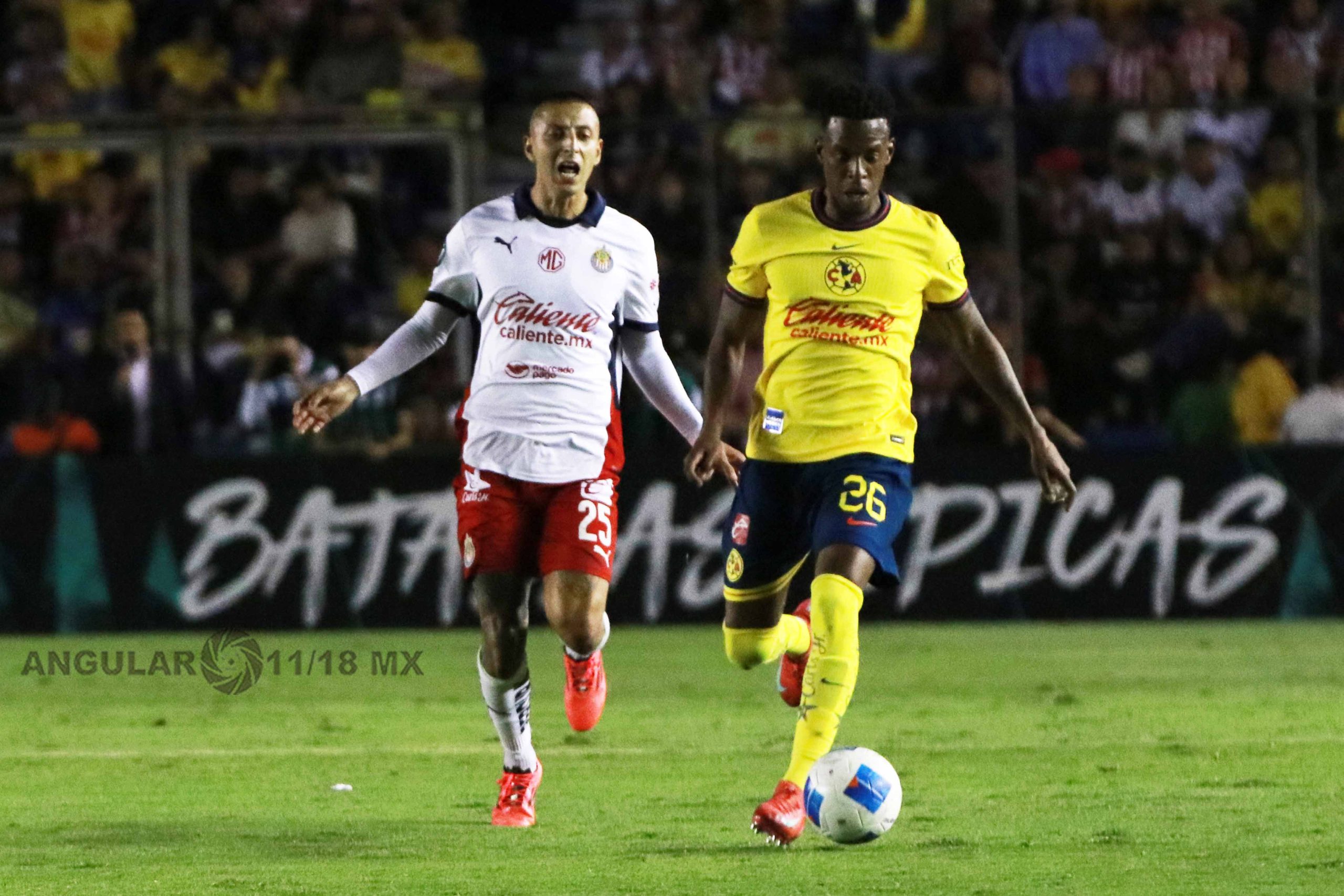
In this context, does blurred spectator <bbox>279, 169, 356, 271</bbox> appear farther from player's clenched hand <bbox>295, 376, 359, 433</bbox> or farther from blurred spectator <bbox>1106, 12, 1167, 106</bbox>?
player's clenched hand <bbox>295, 376, 359, 433</bbox>

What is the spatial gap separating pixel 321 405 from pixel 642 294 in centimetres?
117

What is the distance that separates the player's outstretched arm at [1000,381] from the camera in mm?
7258

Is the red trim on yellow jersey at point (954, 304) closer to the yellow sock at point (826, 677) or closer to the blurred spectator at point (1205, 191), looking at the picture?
the yellow sock at point (826, 677)

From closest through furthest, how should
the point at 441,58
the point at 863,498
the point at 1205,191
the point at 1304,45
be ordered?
the point at 863,498 → the point at 1205,191 → the point at 1304,45 → the point at 441,58

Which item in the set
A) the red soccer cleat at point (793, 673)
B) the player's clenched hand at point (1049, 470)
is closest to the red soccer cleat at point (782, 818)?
the player's clenched hand at point (1049, 470)

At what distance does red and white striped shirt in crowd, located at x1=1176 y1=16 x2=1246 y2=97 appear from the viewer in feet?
57.3

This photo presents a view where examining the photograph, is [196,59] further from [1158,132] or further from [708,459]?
[708,459]

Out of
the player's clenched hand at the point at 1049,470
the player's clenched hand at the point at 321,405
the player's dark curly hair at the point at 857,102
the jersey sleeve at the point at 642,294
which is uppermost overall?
the player's dark curly hair at the point at 857,102

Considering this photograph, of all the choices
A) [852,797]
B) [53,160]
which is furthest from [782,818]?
[53,160]

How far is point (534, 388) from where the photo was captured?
7.46 m

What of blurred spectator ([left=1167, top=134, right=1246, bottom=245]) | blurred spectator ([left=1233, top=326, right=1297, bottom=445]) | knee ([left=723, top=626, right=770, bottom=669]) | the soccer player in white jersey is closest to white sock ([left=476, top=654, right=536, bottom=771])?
the soccer player in white jersey

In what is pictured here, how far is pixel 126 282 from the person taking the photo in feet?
51.1

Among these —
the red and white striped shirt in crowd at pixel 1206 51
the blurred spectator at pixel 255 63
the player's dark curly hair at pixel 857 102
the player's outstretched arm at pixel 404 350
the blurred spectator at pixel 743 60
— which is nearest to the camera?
the player's dark curly hair at pixel 857 102

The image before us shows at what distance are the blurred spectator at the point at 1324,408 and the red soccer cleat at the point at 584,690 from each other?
8.56 metres
